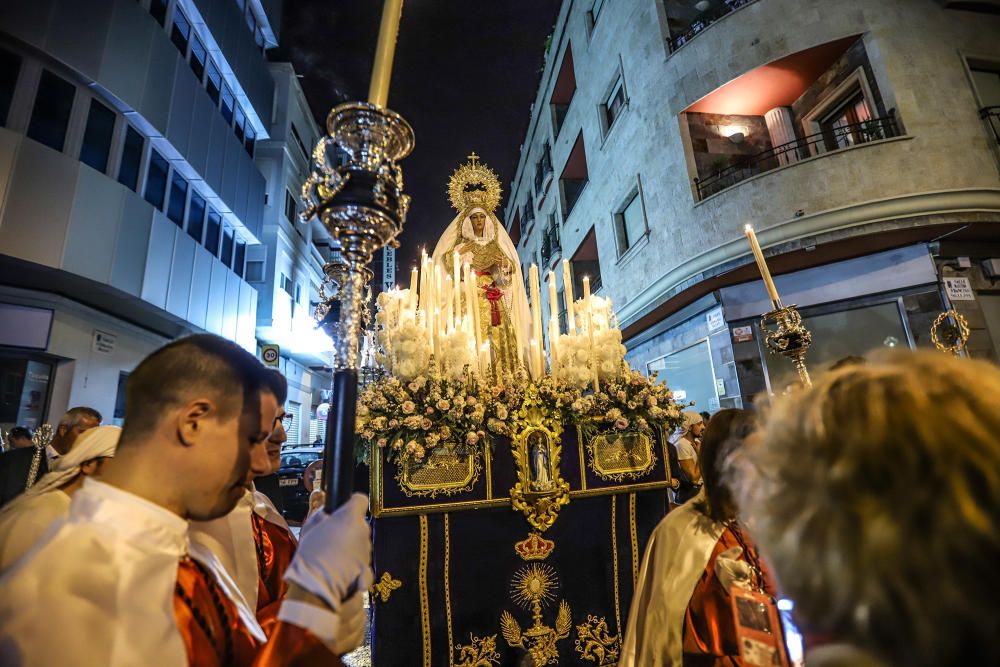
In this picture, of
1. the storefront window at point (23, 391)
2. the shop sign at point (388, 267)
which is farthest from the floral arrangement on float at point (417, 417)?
the shop sign at point (388, 267)

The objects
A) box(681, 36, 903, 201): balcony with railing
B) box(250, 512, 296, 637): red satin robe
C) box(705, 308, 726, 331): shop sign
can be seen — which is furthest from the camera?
box(705, 308, 726, 331): shop sign

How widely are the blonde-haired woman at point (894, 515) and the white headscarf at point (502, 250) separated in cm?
445

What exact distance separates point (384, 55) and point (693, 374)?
11368 millimetres

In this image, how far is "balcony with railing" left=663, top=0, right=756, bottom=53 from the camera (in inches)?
424

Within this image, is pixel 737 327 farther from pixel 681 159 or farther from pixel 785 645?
pixel 785 645

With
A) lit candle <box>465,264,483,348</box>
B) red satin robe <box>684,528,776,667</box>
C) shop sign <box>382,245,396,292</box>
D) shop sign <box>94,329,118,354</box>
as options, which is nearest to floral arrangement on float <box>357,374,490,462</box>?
lit candle <box>465,264,483,348</box>

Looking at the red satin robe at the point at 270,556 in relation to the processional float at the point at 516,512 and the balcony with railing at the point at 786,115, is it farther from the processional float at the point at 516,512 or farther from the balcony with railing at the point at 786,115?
the balcony with railing at the point at 786,115

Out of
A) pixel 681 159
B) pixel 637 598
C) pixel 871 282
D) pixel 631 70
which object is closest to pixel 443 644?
pixel 637 598

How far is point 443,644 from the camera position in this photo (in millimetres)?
3254

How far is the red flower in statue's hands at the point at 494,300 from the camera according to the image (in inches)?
213

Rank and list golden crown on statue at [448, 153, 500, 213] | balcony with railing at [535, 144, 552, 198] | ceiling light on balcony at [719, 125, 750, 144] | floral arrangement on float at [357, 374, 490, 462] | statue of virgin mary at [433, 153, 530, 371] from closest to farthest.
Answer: floral arrangement on float at [357, 374, 490, 462]
statue of virgin mary at [433, 153, 530, 371]
golden crown on statue at [448, 153, 500, 213]
ceiling light on balcony at [719, 125, 750, 144]
balcony with railing at [535, 144, 552, 198]

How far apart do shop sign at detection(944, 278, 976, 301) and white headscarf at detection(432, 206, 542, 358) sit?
8.03 meters

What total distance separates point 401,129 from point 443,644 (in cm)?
344

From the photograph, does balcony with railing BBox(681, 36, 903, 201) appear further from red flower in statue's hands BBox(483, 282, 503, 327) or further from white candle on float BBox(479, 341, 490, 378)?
white candle on float BBox(479, 341, 490, 378)
